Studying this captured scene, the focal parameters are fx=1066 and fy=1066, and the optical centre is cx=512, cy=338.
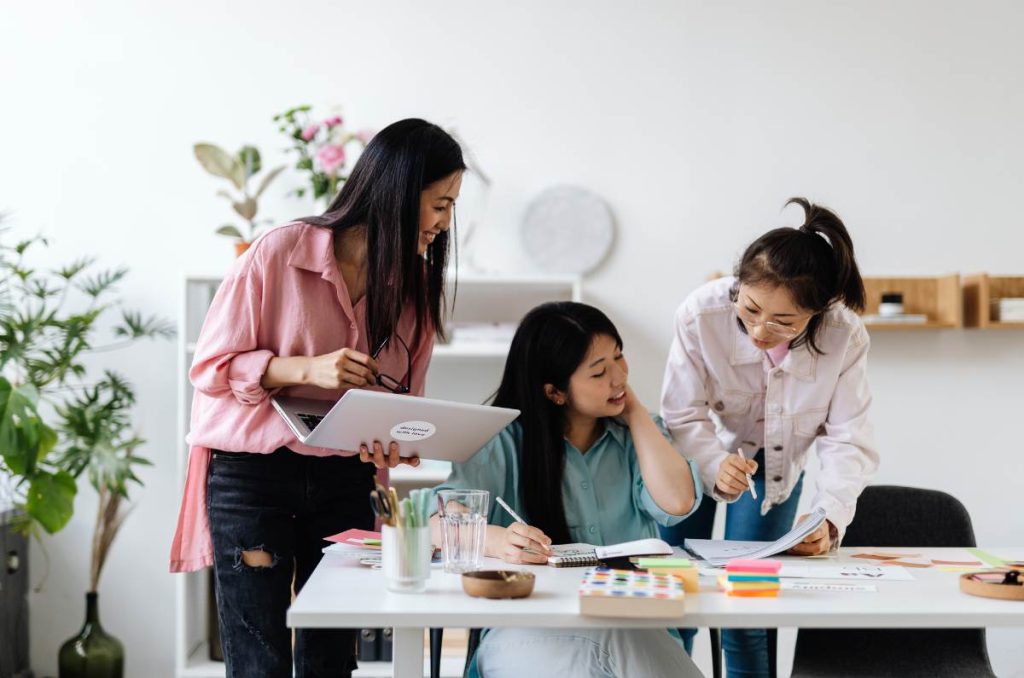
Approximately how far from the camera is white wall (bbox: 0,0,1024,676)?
3488mm

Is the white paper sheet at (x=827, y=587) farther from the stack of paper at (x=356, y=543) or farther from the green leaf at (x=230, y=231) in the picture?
the green leaf at (x=230, y=231)

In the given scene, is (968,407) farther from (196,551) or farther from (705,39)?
(196,551)

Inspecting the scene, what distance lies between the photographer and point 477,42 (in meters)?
3.50

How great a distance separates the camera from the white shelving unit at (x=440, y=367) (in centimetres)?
319

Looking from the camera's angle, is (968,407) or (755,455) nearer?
(755,455)

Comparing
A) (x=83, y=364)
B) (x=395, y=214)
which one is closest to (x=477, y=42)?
(x=83, y=364)

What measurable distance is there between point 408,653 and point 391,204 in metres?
0.72

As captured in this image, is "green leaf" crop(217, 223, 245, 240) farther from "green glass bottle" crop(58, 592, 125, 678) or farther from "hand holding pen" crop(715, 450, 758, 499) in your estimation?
"hand holding pen" crop(715, 450, 758, 499)

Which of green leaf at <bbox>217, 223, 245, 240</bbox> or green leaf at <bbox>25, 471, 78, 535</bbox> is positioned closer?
green leaf at <bbox>25, 471, 78, 535</bbox>

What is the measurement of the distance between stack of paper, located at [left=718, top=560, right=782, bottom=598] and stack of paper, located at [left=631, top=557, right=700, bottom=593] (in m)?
0.05

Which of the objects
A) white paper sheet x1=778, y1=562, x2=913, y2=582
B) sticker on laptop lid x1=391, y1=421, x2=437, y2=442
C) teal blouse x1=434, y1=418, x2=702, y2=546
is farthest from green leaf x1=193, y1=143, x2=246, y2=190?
white paper sheet x1=778, y1=562, x2=913, y2=582

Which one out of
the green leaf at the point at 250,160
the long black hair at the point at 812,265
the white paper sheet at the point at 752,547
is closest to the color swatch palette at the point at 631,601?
the white paper sheet at the point at 752,547

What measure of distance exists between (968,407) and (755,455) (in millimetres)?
1454

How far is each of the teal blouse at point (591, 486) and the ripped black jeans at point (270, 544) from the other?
0.25 meters
